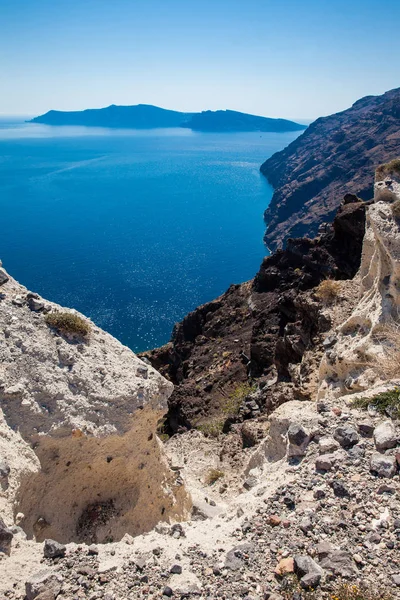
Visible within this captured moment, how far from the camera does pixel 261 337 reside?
31141 millimetres

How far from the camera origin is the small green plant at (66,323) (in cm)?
1251

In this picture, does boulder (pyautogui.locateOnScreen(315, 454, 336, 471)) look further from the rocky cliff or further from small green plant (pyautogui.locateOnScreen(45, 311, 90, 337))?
small green plant (pyautogui.locateOnScreen(45, 311, 90, 337))

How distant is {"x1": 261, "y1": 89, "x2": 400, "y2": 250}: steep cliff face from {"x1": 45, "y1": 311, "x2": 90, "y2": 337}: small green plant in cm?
10921

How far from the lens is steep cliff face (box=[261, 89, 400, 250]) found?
12681cm

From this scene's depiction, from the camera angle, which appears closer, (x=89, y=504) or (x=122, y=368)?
(x=89, y=504)

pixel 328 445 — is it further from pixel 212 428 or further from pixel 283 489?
pixel 212 428

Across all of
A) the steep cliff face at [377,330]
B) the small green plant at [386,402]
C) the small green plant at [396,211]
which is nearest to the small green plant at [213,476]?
the steep cliff face at [377,330]

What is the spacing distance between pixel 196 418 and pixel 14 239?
9153 centimetres

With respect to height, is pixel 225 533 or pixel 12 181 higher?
pixel 12 181

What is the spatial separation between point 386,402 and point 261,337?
2140 cm

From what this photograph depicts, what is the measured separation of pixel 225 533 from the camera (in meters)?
7.95

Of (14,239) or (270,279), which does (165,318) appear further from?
(14,239)

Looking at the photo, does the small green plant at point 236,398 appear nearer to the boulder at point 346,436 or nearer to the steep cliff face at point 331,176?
the boulder at point 346,436

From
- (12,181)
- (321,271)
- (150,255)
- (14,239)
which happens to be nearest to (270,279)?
(321,271)
